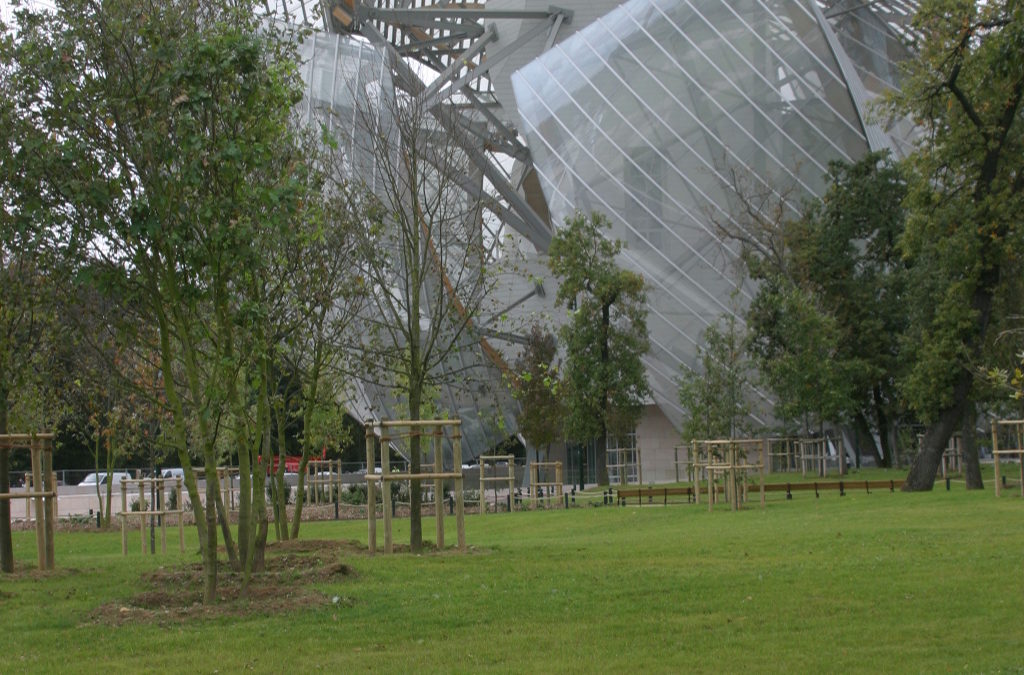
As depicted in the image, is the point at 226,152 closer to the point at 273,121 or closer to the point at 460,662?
the point at 273,121

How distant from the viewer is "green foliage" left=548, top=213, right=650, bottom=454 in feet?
147

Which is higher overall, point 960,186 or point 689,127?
point 689,127

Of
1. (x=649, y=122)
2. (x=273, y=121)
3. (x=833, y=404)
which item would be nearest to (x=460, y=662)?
(x=273, y=121)

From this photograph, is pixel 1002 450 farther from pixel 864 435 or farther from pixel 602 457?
pixel 864 435

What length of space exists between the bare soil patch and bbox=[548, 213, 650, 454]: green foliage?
27.8 metres

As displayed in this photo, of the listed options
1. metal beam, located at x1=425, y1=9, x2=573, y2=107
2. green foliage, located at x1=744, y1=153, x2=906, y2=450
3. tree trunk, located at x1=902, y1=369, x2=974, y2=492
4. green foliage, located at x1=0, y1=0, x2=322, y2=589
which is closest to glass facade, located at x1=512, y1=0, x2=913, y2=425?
green foliage, located at x1=744, y1=153, x2=906, y2=450

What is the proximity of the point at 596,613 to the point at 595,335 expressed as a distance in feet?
112

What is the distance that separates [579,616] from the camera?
11.2 m

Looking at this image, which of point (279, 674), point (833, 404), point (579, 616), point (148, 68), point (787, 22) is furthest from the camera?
point (787, 22)

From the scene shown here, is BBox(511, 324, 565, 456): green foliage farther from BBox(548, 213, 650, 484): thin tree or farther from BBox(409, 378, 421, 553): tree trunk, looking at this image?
BBox(409, 378, 421, 553): tree trunk

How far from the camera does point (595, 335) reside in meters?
45.5

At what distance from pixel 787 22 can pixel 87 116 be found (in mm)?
38342

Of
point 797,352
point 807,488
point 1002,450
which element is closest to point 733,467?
point 1002,450

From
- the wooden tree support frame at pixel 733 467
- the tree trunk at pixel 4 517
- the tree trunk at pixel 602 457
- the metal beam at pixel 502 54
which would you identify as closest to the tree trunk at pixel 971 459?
the wooden tree support frame at pixel 733 467
